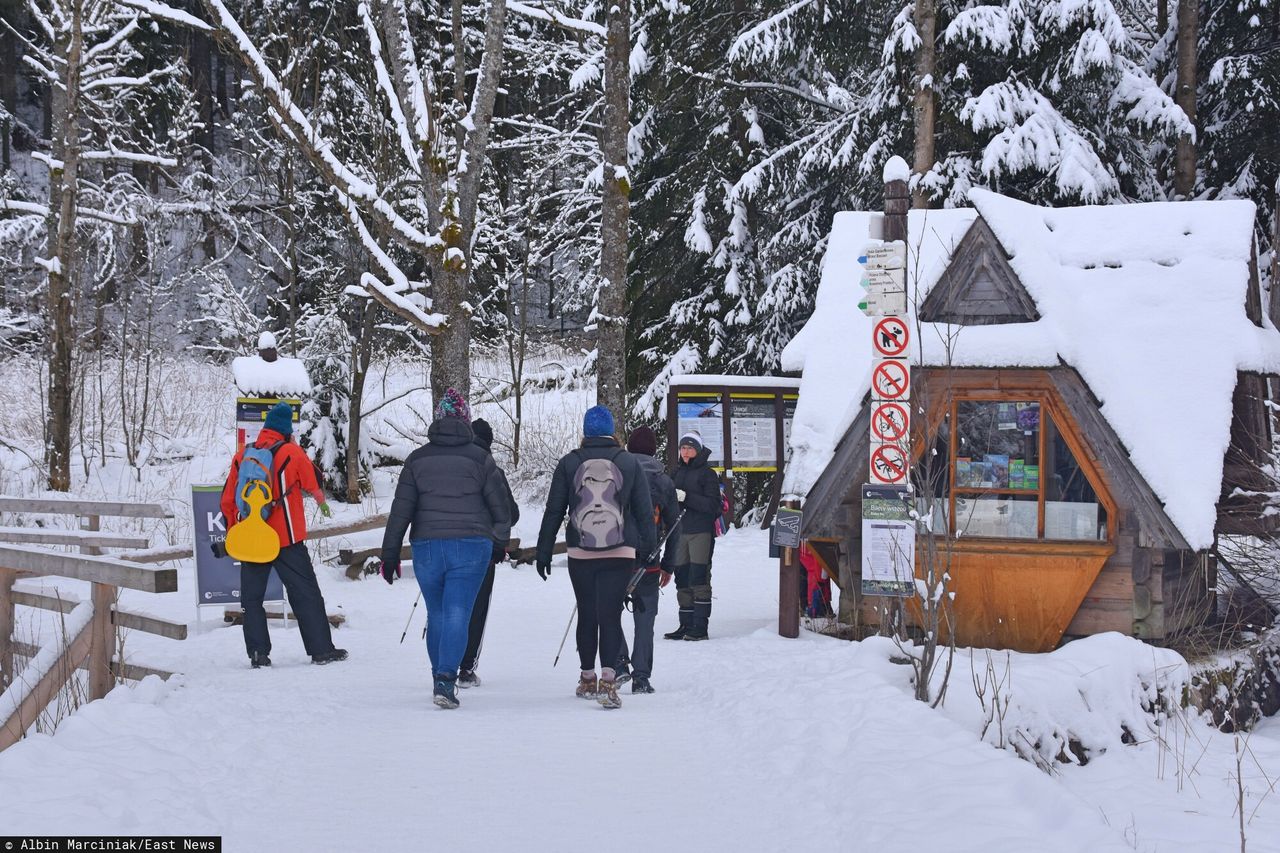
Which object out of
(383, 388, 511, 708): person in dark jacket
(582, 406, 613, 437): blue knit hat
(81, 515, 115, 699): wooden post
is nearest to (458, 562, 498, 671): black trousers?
(383, 388, 511, 708): person in dark jacket

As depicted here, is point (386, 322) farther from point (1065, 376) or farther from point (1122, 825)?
point (1122, 825)

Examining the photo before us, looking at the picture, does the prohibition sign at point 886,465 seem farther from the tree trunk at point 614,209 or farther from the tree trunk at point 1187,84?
the tree trunk at point 1187,84

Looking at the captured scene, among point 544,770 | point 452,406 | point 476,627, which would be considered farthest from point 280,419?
point 544,770

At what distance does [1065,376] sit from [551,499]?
480 centimetres

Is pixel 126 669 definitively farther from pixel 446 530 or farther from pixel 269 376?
pixel 269 376

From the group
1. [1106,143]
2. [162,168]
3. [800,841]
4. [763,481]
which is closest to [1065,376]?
[800,841]

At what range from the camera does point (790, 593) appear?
1118cm

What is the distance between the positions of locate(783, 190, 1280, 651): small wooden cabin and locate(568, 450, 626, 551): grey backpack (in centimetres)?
308

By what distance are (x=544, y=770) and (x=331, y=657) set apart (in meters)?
3.96

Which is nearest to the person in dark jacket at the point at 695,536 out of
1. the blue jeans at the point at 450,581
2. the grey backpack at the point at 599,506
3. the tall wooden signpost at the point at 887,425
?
the tall wooden signpost at the point at 887,425

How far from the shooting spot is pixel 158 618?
7.40m

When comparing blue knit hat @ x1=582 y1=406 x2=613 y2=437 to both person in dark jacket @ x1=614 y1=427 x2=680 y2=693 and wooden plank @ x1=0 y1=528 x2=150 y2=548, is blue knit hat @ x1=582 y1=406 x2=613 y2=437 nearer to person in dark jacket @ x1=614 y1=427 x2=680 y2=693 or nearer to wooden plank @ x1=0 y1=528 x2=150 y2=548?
person in dark jacket @ x1=614 y1=427 x2=680 y2=693

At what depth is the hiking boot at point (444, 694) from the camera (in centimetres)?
775

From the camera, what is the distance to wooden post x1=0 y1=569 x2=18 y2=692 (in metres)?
8.87
